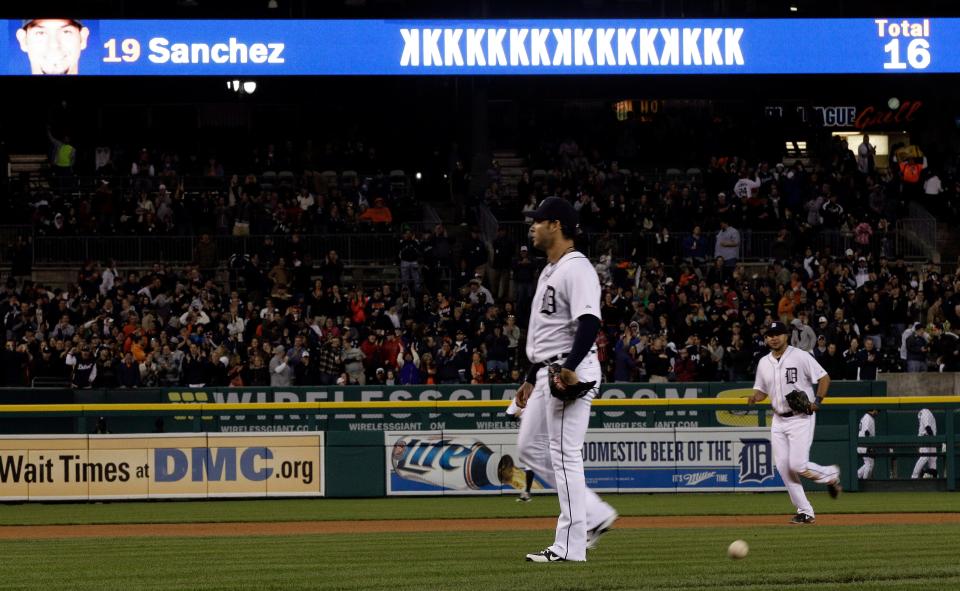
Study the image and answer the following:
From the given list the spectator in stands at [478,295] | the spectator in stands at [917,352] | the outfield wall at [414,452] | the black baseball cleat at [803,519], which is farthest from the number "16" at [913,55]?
the black baseball cleat at [803,519]

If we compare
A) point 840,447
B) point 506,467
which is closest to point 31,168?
point 506,467

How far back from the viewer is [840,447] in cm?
1964

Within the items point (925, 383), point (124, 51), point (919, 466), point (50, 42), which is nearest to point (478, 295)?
point (925, 383)

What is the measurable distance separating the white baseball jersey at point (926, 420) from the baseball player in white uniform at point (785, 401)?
20.1 feet

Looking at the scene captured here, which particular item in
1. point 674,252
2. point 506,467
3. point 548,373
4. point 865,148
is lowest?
point 506,467

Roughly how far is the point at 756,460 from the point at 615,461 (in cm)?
188

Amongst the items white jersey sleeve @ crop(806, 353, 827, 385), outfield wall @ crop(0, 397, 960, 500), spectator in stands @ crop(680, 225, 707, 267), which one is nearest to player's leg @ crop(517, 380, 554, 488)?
white jersey sleeve @ crop(806, 353, 827, 385)

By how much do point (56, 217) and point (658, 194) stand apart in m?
12.6

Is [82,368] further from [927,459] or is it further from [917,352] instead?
[917,352]

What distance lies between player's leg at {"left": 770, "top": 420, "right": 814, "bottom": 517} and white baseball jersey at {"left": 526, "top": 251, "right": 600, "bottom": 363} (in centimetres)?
587

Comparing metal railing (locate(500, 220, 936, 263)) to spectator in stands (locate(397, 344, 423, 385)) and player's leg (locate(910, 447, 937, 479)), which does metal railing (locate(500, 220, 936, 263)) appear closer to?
spectator in stands (locate(397, 344, 423, 385))

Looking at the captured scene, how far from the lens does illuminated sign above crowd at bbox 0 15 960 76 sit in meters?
29.8

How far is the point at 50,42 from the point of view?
29312 millimetres

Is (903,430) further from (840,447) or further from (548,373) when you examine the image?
(548,373)
